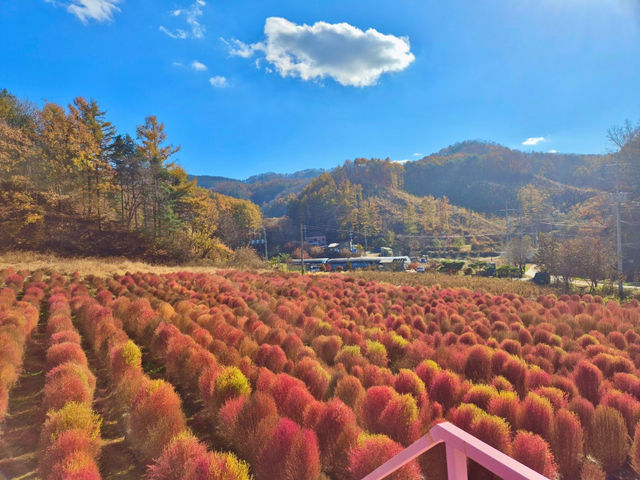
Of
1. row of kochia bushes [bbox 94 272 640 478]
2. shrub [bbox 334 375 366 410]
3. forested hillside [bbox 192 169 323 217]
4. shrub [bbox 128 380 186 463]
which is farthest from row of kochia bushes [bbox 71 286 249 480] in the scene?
forested hillside [bbox 192 169 323 217]

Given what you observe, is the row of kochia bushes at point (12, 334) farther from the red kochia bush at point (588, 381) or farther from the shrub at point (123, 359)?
the red kochia bush at point (588, 381)

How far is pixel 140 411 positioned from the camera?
11.6 feet

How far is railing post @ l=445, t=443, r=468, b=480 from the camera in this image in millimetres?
1103

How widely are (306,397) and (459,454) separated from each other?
2.75 metres

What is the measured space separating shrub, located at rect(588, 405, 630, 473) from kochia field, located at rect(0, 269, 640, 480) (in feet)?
0.04

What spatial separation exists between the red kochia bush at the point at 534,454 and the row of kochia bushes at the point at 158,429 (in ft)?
7.38

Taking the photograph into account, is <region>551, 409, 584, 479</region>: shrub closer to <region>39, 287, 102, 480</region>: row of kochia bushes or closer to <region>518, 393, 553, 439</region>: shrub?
<region>518, 393, 553, 439</region>: shrub

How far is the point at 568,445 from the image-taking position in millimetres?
2994

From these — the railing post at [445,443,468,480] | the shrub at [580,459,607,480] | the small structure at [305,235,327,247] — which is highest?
the small structure at [305,235,327,247]

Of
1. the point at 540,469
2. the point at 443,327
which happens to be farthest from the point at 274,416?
the point at 443,327

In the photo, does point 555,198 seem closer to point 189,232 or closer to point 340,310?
point 189,232

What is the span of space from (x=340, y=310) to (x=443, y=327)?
9.76 feet

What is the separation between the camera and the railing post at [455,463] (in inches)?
43.4

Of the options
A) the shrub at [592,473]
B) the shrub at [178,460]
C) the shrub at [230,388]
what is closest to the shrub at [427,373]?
the shrub at [592,473]
